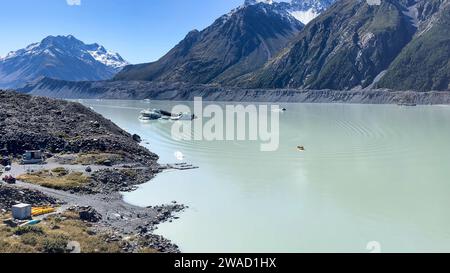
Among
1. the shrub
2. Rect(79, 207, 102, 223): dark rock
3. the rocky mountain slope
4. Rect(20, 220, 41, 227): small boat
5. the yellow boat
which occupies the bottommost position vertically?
Rect(79, 207, 102, 223): dark rock

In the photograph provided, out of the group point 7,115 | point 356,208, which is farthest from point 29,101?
point 356,208

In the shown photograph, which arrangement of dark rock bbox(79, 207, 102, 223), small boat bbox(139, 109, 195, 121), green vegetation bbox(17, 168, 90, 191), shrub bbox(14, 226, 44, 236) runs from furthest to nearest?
small boat bbox(139, 109, 195, 121), green vegetation bbox(17, 168, 90, 191), dark rock bbox(79, 207, 102, 223), shrub bbox(14, 226, 44, 236)

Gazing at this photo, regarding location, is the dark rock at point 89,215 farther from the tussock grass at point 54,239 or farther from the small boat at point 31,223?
the small boat at point 31,223

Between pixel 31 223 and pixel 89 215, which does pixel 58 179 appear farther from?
pixel 31 223

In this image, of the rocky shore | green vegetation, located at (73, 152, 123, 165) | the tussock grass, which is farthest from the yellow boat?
green vegetation, located at (73, 152, 123, 165)

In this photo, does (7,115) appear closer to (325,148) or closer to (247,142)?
(247,142)

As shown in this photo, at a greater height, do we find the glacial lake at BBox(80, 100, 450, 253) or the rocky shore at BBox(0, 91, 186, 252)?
the rocky shore at BBox(0, 91, 186, 252)

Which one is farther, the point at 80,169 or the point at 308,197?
the point at 80,169

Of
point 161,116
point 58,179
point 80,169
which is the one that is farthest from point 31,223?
point 161,116

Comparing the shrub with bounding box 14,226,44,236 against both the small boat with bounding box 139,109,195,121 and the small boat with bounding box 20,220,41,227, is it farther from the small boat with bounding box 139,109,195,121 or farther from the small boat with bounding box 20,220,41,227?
the small boat with bounding box 139,109,195,121
